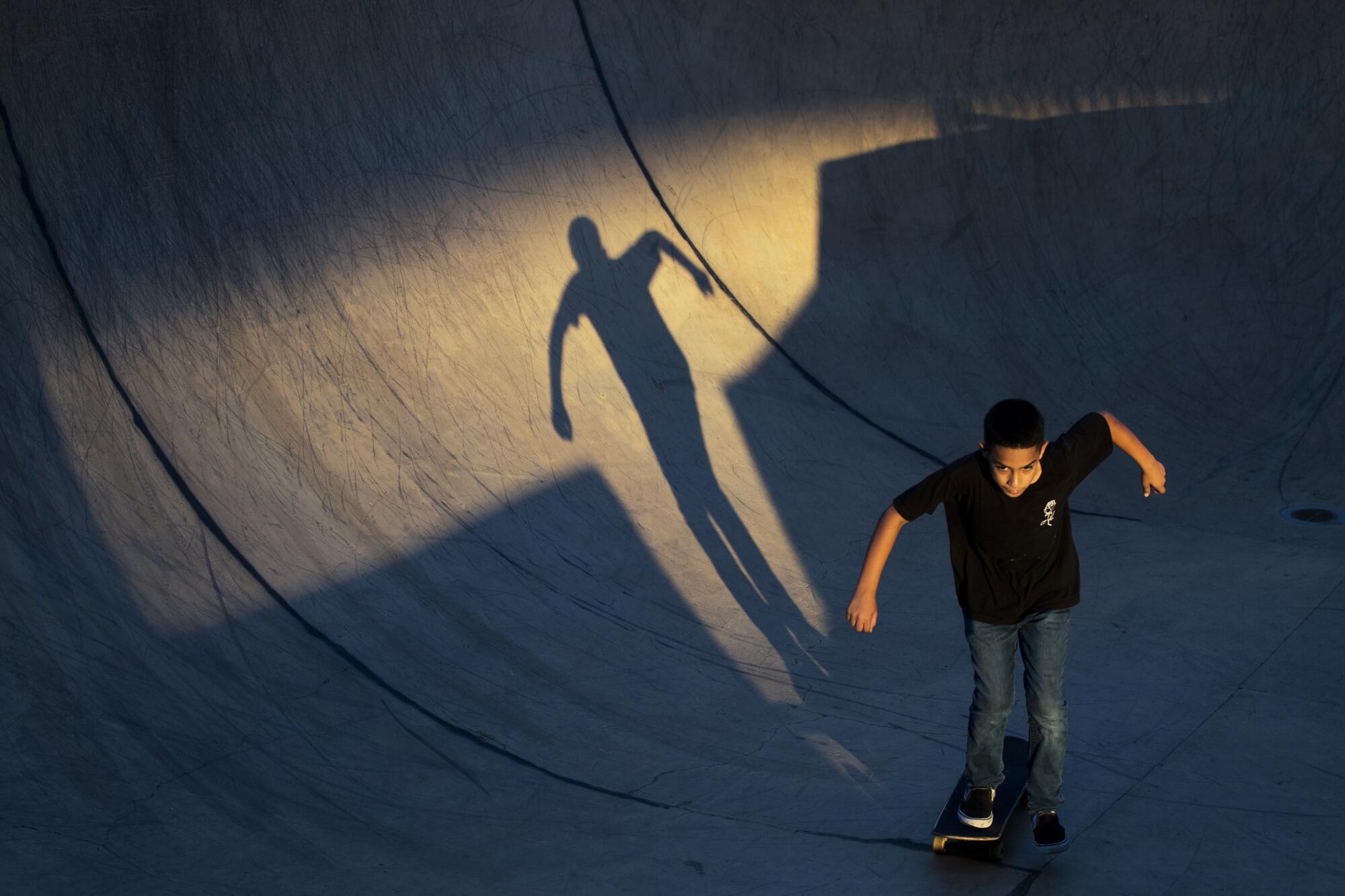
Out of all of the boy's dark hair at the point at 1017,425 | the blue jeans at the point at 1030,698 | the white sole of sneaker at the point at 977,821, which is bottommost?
the white sole of sneaker at the point at 977,821

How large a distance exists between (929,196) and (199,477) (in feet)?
15.3

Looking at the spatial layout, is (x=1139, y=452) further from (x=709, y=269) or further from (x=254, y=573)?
(x=709, y=269)

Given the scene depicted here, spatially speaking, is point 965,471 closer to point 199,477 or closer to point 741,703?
point 741,703

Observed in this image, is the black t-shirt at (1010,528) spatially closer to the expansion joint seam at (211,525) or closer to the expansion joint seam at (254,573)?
the expansion joint seam at (254,573)

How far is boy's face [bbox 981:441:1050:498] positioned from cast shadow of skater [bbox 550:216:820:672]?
6.21ft

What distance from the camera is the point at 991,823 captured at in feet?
10.1

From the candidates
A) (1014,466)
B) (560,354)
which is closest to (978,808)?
(1014,466)

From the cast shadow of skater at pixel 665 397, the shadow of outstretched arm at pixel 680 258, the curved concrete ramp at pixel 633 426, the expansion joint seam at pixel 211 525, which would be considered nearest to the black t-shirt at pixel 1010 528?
the curved concrete ramp at pixel 633 426

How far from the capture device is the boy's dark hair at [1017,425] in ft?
8.68

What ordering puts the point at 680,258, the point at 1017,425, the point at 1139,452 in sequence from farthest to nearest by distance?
the point at 680,258
the point at 1139,452
the point at 1017,425

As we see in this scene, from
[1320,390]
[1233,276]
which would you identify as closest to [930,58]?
[1233,276]

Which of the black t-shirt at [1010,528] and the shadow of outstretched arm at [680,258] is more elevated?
the shadow of outstretched arm at [680,258]

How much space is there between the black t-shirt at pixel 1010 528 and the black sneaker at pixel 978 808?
0.50 metres

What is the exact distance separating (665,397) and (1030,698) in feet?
10.8
